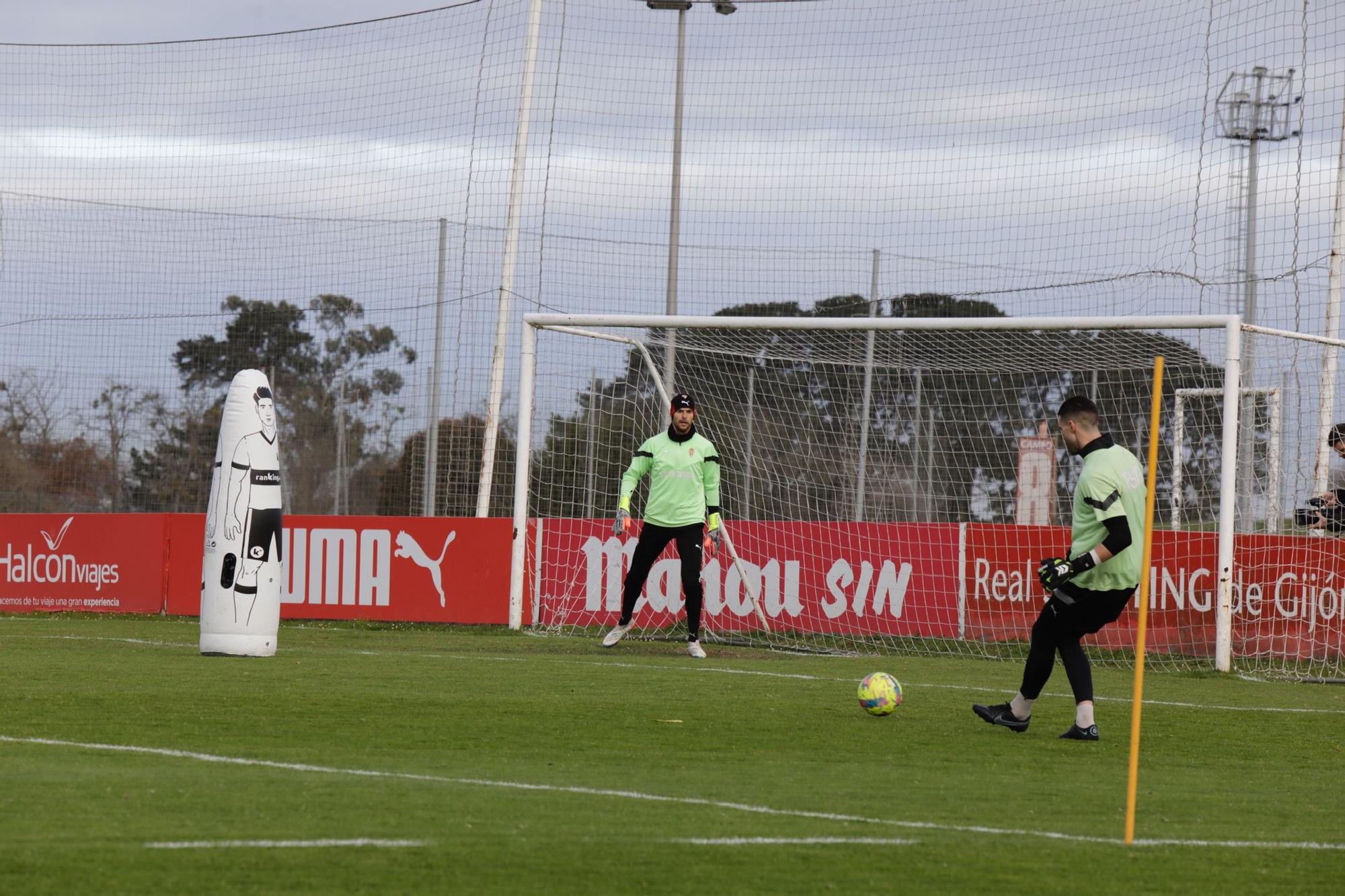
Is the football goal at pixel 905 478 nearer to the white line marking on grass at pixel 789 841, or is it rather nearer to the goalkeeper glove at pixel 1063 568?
the goalkeeper glove at pixel 1063 568

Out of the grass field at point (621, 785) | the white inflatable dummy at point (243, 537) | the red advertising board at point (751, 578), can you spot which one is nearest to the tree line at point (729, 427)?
the red advertising board at point (751, 578)

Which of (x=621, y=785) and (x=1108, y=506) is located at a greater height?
(x=1108, y=506)

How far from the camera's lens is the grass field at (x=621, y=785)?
4.34m

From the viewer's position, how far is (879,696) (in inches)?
320

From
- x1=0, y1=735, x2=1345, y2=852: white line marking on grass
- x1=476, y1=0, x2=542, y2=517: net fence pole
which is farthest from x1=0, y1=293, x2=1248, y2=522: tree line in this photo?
x1=0, y1=735, x2=1345, y2=852: white line marking on grass

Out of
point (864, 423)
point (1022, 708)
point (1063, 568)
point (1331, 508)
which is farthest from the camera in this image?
point (864, 423)

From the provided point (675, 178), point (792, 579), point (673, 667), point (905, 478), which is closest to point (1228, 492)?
point (792, 579)

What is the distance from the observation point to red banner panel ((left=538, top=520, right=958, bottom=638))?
14531 millimetres

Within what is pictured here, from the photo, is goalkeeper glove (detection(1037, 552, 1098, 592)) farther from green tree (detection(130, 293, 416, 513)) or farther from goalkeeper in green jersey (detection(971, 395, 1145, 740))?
green tree (detection(130, 293, 416, 513))

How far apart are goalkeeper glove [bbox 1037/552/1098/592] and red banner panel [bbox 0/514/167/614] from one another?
11.9m

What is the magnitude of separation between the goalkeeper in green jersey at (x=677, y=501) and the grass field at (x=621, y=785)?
2005mm

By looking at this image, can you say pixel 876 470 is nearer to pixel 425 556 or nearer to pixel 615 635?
pixel 425 556

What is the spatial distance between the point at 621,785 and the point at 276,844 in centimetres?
163

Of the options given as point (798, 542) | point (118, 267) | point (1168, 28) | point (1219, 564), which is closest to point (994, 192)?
point (1168, 28)
